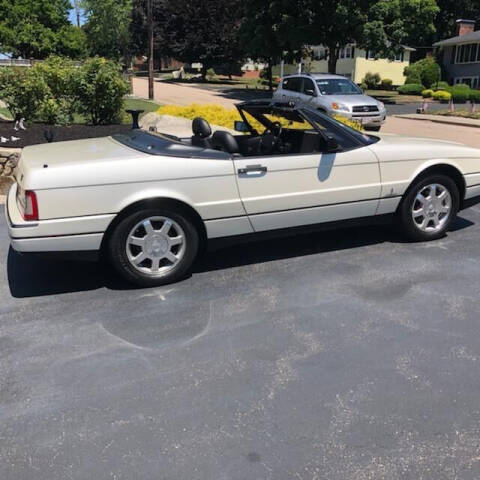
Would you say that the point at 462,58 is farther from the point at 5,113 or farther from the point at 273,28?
the point at 5,113

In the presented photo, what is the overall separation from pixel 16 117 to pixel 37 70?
41.2 inches

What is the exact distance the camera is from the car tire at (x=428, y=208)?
5.14 meters

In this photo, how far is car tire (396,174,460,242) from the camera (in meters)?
5.14

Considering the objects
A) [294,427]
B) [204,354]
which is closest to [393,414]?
[294,427]

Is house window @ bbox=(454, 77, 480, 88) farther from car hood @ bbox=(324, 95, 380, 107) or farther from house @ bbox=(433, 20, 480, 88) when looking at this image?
car hood @ bbox=(324, 95, 380, 107)

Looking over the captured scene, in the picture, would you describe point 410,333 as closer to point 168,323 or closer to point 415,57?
Answer: point 168,323

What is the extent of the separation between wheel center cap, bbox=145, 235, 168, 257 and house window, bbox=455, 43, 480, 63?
143 feet

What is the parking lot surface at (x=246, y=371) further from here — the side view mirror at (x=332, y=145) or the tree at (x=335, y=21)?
the tree at (x=335, y=21)

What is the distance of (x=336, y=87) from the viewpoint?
1733cm

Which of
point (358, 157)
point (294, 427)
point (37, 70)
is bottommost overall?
point (294, 427)

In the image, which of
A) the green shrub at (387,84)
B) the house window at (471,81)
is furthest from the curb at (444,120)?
the green shrub at (387,84)

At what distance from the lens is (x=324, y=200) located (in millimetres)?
4723

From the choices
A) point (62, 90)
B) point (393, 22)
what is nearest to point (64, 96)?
point (62, 90)

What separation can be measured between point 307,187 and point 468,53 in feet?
144
